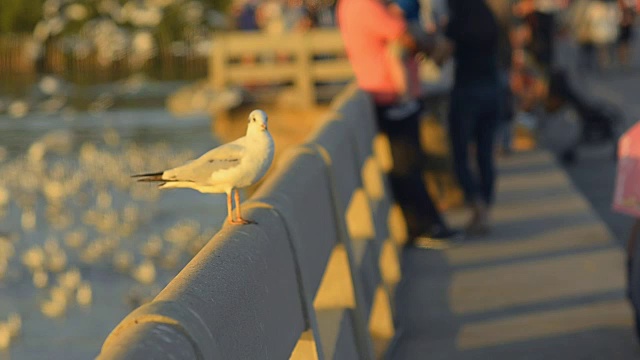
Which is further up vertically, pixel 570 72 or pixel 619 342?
pixel 619 342

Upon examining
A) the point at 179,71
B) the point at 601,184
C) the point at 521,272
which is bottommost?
the point at 179,71

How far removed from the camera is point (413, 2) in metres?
10.6

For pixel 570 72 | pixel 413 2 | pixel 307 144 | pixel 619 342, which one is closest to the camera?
pixel 307 144

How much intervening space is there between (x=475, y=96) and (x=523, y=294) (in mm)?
2194

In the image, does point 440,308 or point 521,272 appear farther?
point 521,272

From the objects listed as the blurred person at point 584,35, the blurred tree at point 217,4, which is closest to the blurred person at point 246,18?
the blurred person at point 584,35

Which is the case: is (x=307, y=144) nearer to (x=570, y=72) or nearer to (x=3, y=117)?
(x=570, y=72)

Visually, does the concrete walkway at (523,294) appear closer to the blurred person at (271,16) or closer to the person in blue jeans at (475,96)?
the person in blue jeans at (475,96)

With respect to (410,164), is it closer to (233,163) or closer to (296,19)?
(233,163)

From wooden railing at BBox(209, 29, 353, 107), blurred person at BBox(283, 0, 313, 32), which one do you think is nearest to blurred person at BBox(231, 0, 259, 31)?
blurred person at BBox(283, 0, 313, 32)

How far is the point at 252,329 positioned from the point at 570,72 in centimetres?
3261

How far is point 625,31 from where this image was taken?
1395 inches

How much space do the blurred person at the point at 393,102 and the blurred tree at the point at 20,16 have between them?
78.6m

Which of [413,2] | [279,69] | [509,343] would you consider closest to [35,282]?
[279,69]
